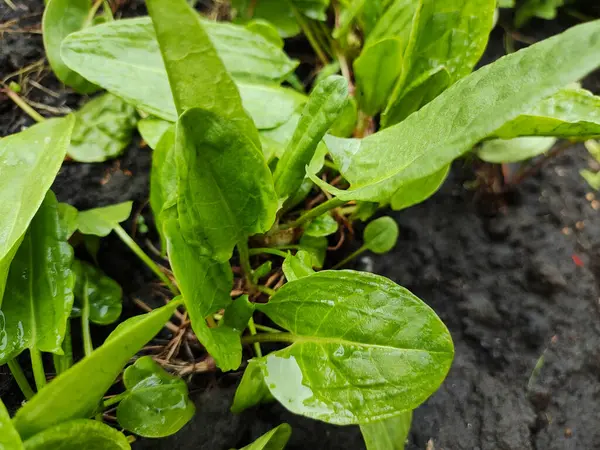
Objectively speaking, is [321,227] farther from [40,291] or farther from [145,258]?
[40,291]

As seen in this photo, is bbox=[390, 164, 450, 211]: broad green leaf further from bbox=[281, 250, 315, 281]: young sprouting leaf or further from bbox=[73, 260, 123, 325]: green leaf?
bbox=[73, 260, 123, 325]: green leaf

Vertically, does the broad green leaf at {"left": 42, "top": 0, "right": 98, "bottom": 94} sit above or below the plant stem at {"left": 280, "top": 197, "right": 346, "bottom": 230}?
above

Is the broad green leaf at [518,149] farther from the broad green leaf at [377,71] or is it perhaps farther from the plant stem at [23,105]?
the plant stem at [23,105]

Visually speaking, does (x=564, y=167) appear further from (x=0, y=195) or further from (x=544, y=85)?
(x=0, y=195)

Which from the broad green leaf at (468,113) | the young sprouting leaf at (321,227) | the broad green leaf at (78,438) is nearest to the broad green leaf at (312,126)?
the broad green leaf at (468,113)

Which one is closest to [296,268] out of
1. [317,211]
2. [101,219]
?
[317,211]

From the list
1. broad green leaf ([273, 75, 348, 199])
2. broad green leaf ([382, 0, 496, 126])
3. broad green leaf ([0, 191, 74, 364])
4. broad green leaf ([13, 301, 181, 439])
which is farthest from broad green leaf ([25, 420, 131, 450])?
broad green leaf ([382, 0, 496, 126])

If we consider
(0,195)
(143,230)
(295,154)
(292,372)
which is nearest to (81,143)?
(143,230)
